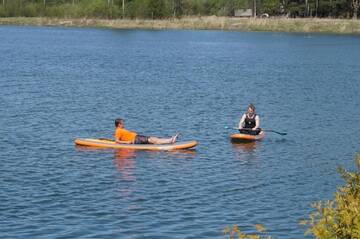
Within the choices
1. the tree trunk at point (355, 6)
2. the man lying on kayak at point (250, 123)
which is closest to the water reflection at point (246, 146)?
the man lying on kayak at point (250, 123)

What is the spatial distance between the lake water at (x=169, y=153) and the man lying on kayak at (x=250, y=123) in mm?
588

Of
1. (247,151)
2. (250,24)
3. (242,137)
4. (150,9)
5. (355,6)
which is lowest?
(247,151)

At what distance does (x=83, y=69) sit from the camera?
5941 centimetres

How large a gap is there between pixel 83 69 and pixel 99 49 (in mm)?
22837

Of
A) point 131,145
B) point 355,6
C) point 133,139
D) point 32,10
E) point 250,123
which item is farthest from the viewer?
point 32,10

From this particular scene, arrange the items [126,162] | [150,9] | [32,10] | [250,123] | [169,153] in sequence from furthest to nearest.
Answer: [32,10], [150,9], [250,123], [169,153], [126,162]

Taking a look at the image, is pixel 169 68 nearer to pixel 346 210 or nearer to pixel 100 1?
pixel 346 210

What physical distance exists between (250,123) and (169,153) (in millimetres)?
4970

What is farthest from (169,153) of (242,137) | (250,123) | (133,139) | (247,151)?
(250,123)

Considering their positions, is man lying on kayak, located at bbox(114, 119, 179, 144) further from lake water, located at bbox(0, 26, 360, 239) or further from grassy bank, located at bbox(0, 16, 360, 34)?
grassy bank, located at bbox(0, 16, 360, 34)

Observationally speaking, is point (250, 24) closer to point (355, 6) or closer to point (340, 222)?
point (355, 6)

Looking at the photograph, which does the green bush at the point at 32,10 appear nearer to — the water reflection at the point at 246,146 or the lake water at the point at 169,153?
the lake water at the point at 169,153

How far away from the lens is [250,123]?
30625 millimetres

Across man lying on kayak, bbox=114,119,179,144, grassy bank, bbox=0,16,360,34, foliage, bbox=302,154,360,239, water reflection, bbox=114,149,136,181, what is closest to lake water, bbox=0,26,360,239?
water reflection, bbox=114,149,136,181
